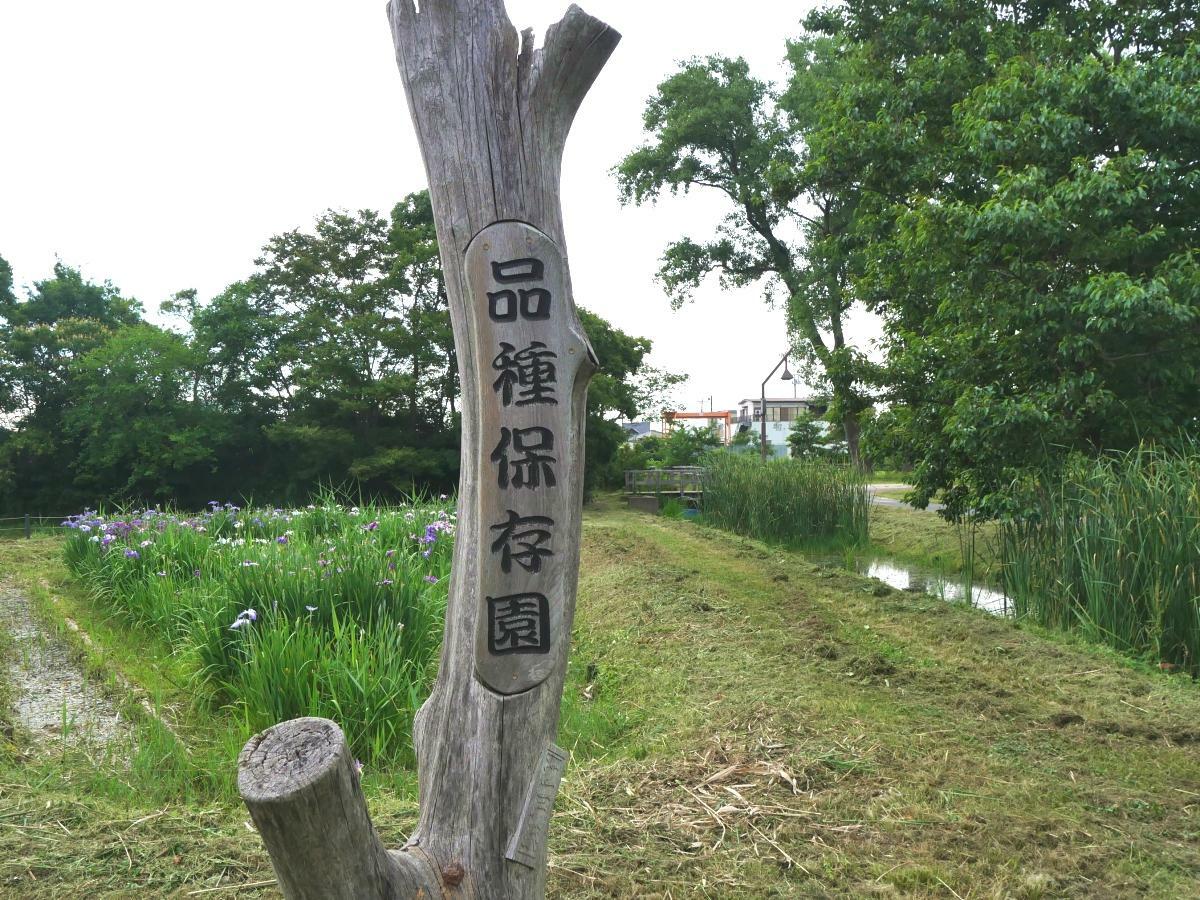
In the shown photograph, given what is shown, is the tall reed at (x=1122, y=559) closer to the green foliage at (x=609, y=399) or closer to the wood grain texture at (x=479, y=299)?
the wood grain texture at (x=479, y=299)

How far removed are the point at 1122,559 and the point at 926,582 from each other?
3.64 metres

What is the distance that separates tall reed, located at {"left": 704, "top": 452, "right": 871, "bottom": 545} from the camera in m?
11.1

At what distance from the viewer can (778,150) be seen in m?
21.0

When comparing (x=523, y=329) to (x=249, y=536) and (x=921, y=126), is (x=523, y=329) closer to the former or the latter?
(x=249, y=536)

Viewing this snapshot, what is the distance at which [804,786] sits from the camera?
10.5 feet

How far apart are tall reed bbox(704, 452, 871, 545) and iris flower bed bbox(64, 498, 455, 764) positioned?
5500mm

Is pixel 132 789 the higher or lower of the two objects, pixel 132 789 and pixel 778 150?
the lower

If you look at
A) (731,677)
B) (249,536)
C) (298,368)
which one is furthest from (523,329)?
(298,368)

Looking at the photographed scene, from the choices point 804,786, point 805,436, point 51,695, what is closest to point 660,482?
point 51,695

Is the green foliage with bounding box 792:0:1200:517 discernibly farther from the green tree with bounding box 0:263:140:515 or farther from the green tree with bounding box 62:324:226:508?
the green tree with bounding box 0:263:140:515

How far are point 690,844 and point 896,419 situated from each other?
263 inches

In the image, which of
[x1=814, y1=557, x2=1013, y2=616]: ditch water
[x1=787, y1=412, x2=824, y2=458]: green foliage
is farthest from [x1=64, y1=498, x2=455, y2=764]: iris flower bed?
[x1=787, y1=412, x2=824, y2=458]: green foliage

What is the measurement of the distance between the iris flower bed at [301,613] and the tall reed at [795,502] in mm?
5500

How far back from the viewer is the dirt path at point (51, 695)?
4137 millimetres
